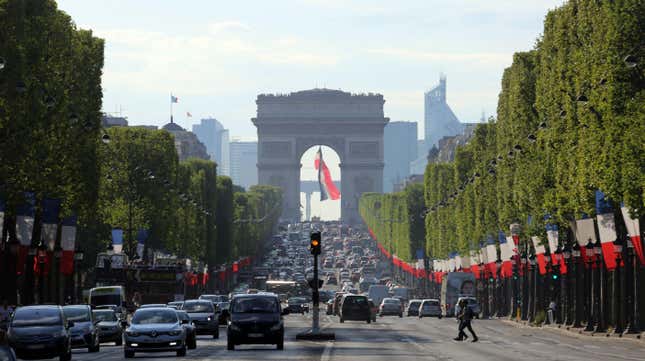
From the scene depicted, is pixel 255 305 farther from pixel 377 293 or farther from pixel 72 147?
pixel 377 293

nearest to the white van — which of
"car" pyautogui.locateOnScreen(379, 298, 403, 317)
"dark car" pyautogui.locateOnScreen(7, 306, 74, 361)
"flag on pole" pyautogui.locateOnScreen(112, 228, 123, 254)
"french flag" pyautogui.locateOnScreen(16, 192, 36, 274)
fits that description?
"car" pyautogui.locateOnScreen(379, 298, 403, 317)

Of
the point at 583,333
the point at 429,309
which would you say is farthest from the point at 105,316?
the point at 429,309

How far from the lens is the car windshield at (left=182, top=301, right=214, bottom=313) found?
7750cm

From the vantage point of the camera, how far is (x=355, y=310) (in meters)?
112

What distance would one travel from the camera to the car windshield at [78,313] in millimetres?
61469

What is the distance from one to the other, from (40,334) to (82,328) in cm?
962

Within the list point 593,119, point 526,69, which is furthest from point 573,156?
point 526,69

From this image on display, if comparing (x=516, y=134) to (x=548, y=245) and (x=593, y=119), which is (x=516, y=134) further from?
(x=593, y=119)

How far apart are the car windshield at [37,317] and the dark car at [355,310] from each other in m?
59.2

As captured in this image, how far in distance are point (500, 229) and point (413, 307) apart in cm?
2135

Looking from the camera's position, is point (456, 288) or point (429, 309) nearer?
point (429, 309)

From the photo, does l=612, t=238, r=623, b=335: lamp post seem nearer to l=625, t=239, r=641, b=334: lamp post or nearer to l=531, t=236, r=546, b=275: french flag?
l=625, t=239, r=641, b=334: lamp post

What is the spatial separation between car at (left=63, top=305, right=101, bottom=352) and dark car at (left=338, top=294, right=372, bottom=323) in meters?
50.5

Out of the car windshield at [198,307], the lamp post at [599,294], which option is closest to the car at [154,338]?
the car windshield at [198,307]
